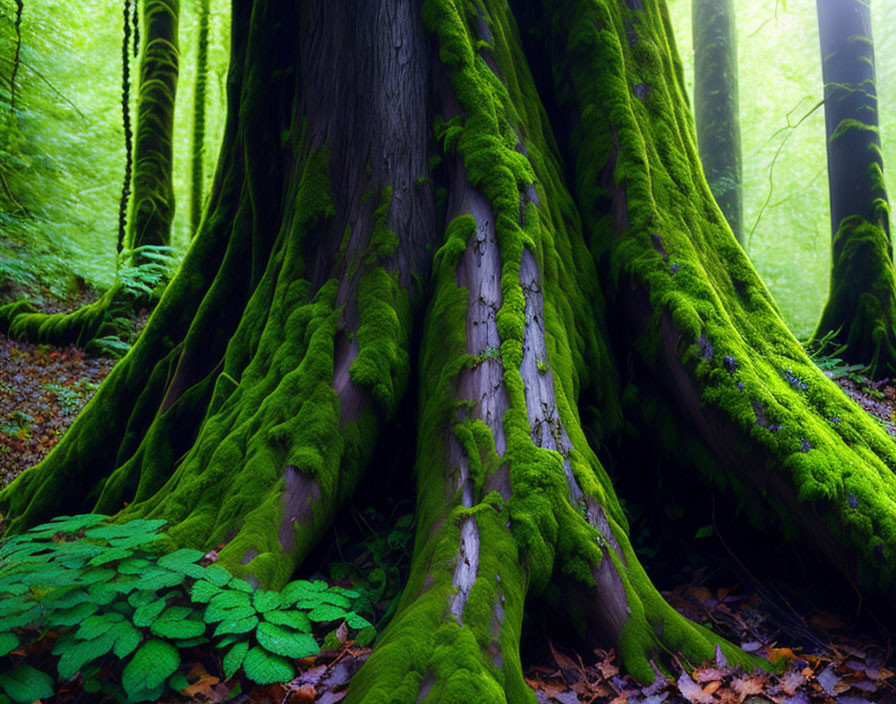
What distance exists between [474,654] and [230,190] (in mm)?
3861

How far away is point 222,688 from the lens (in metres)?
2.01

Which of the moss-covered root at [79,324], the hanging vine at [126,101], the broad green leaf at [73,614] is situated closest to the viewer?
the broad green leaf at [73,614]

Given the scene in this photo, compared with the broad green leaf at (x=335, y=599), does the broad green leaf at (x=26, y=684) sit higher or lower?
lower

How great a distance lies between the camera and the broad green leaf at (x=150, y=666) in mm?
1847

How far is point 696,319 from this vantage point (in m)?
3.10

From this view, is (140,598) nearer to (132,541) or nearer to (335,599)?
(132,541)

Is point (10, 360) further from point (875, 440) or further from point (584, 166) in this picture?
point (875, 440)

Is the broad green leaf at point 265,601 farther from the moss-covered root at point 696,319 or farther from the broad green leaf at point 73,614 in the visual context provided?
the moss-covered root at point 696,319

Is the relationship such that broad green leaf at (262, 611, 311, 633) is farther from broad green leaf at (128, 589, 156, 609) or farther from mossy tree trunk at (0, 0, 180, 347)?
mossy tree trunk at (0, 0, 180, 347)

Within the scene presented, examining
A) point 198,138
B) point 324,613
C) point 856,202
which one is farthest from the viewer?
point 198,138

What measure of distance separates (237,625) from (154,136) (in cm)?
1057

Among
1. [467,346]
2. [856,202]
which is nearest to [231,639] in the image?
[467,346]

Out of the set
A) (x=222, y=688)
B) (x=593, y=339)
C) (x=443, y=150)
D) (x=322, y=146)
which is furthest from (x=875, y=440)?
(x=322, y=146)

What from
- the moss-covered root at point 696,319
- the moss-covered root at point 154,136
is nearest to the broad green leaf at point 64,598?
the moss-covered root at point 696,319
